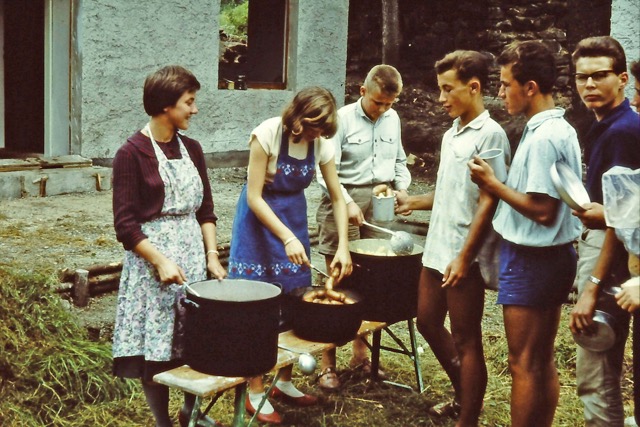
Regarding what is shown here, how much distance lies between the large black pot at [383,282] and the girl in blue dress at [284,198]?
0.22 metres

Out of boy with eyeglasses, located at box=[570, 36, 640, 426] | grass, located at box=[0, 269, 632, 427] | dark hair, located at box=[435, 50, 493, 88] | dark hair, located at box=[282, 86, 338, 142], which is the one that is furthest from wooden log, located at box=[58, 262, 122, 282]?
boy with eyeglasses, located at box=[570, 36, 640, 426]

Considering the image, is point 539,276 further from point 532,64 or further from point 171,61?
point 171,61

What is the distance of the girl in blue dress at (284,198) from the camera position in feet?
12.6

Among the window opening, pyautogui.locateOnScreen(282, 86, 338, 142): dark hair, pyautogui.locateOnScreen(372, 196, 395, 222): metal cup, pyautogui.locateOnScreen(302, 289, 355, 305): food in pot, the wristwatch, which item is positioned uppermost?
the window opening

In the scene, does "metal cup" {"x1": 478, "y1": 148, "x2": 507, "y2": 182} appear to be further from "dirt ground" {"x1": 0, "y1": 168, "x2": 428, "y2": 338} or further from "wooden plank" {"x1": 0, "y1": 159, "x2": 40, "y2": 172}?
"wooden plank" {"x1": 0, "y1": 159, "x2": 40, "y2": 172}

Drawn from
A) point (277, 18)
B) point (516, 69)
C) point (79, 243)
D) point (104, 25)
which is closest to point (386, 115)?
point (516, 69)

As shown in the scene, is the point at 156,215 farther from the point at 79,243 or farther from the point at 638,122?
the point at 79,243

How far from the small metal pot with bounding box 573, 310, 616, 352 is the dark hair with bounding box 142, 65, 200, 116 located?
1988 millimetres

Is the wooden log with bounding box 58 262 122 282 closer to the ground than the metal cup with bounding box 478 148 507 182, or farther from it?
closer to the ground

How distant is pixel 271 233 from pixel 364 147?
1221 mm

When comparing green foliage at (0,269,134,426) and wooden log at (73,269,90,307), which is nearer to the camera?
green foliage at (0,269,134,426)

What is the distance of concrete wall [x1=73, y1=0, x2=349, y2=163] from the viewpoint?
29.3 ft

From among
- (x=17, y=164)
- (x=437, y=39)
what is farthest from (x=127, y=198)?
(x=437, y=39)

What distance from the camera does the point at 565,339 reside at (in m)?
5.70
